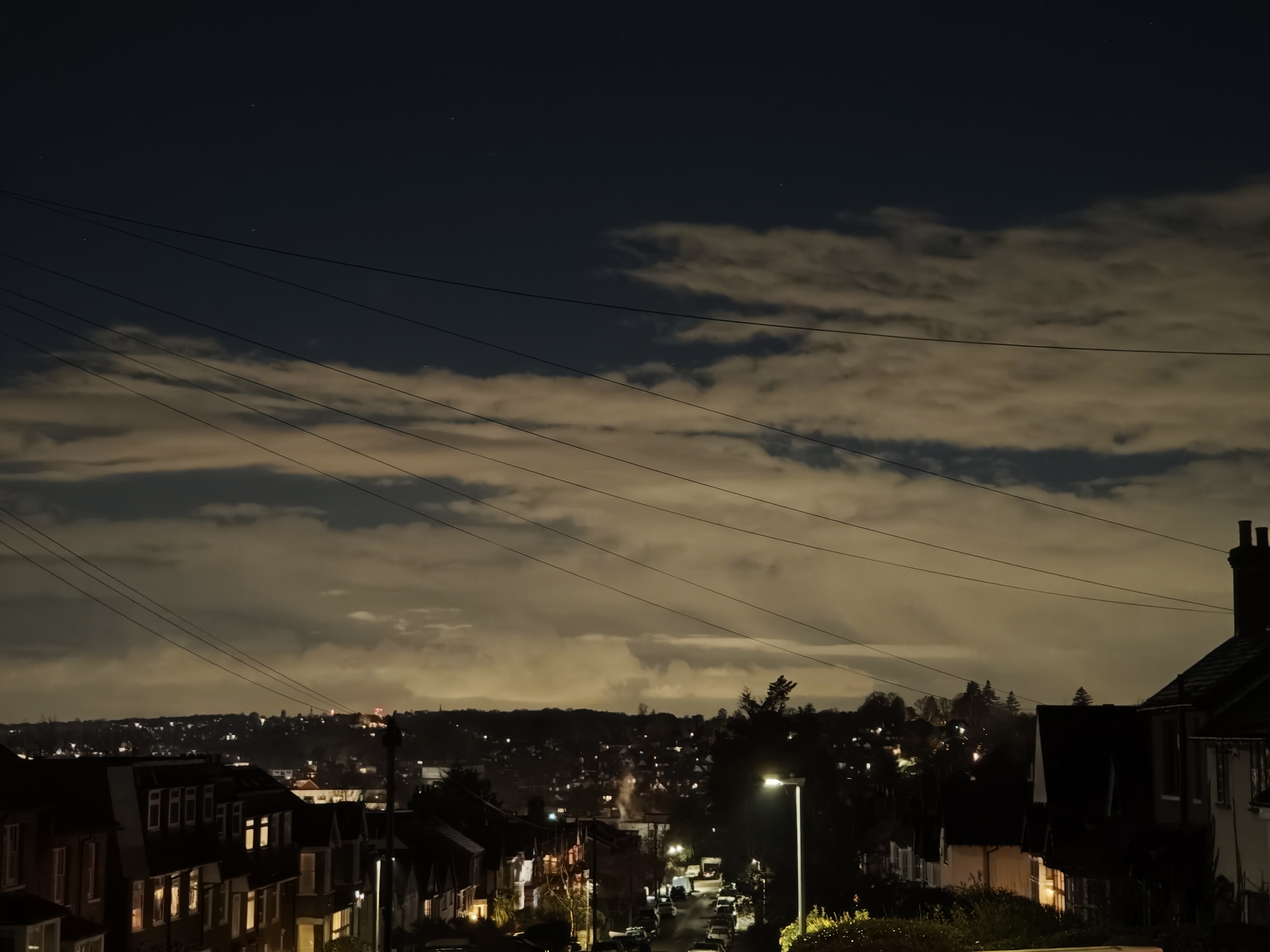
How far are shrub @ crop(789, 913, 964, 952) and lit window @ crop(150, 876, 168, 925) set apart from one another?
33.6 m

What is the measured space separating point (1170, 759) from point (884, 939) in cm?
1340

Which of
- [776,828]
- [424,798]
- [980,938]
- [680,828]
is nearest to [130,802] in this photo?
[980,938]

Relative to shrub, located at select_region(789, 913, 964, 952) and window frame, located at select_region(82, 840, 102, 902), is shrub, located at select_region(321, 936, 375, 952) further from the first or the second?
shrub, located at select_region(789, 913, 964, 952)

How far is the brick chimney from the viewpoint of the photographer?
35.2 m

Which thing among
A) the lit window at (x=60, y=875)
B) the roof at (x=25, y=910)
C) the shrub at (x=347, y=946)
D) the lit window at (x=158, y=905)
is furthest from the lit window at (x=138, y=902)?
the shrub at (x=347, y=946)

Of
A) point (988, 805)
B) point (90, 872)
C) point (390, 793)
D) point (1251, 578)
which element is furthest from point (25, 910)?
point (988, 805)

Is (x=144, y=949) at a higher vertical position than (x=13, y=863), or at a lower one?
lower

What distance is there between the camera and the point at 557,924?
241ft

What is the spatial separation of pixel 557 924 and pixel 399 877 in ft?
35.4

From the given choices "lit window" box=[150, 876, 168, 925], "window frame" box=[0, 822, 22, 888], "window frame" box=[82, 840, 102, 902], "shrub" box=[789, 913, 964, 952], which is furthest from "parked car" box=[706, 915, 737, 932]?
"shrub" box=[789, 913, 964, 952]

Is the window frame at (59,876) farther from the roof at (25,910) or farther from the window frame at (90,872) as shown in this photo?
the roof at (25,910)

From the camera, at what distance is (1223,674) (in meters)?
32.1

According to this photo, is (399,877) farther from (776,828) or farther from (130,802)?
(130,802)

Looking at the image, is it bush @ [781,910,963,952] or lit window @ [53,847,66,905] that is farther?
lit window @ [53,847,66,905]
